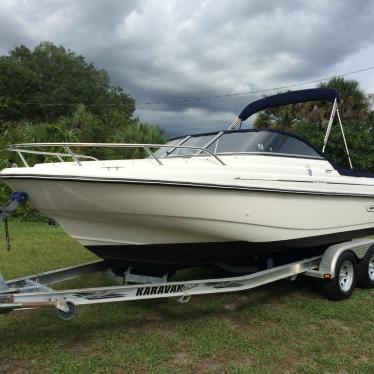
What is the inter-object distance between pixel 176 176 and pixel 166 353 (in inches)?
58.8

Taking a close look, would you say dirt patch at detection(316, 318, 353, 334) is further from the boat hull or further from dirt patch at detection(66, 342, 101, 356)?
dirt patch at detection(66, 342, 101, 356)

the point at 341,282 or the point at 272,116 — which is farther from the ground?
the point at 272,116

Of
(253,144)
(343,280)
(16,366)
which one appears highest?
(253,144)

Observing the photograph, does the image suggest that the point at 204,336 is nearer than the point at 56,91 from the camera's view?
Yes

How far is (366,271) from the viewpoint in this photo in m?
5.43

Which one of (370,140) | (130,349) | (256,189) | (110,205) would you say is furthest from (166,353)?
(370,140)

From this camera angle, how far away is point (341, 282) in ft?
17.0

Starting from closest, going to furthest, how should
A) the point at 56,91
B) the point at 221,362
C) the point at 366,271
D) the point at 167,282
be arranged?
1. the point at 221,362
2. the point at 167,282
3. the point at 366,271
4. the point at 56,91

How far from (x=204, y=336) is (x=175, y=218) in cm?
111

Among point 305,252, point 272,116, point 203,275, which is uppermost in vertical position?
point 272,116

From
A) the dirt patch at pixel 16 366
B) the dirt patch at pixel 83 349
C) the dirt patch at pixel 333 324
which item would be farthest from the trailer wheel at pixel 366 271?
the dirt patch at pixel 16 366

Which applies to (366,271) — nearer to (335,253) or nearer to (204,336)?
(335,253)

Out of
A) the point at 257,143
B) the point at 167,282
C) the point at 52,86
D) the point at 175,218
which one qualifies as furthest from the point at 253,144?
the point at 52,86

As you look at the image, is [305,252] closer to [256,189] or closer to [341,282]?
[341,282]
